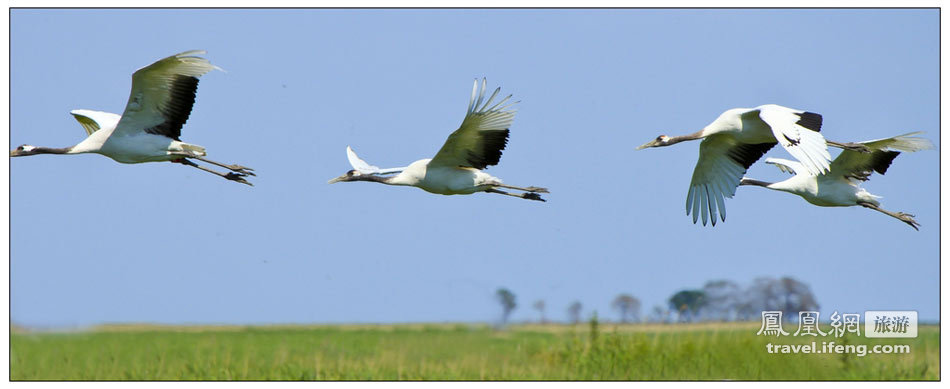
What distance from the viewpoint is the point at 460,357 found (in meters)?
14.4

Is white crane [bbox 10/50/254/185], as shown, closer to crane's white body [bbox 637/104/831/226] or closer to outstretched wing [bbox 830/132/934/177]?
crane's white body [bbox 637/104/831/226]

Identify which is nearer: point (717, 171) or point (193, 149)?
point (193, 149)

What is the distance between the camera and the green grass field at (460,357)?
14.3 metres

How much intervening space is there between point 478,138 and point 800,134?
10.0 ft

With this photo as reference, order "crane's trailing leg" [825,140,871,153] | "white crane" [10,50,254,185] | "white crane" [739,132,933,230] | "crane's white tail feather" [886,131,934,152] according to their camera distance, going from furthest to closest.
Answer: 1. "white crane" [739,132,933,230]
2. "crane's white tail feather" [886,131,934,152]
3. "crane's trailing leg" [825,140,871,153]
4. "white crane" [10,50,254,185]

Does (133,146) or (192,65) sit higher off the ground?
(192,65)

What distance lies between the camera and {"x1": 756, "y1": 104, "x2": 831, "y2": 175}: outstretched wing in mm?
10984

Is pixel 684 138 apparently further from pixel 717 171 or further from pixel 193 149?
pixel 193 149

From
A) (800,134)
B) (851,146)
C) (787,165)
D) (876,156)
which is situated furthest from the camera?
(787,165)

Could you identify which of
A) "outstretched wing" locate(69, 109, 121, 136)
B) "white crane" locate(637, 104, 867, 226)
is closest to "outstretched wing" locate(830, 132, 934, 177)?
"white crane" locate(637, 104, 867, 226)

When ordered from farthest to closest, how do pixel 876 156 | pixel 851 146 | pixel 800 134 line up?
1. pixel 876 156
2. pixel 851 146
3. pixel 800 134

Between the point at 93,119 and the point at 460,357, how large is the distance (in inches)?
196

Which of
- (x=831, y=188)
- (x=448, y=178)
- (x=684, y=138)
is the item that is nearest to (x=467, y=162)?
(x=448, y=178)

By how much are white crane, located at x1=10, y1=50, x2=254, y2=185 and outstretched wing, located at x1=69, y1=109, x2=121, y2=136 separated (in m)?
0.05
